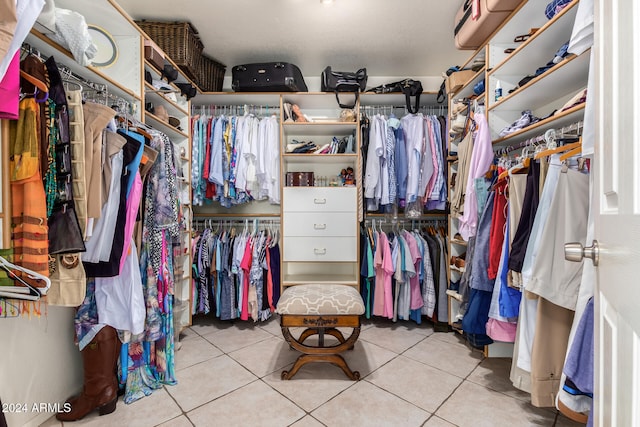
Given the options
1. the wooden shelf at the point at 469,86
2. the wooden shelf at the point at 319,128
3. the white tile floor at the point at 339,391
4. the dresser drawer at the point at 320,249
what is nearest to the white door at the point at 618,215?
the white tile floor at the point at 339,391

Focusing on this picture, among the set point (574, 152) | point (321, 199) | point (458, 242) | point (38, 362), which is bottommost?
point (38, 362)

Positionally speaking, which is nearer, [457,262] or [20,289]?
[20,289]

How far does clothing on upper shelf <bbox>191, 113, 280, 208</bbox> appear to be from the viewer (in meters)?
2.46

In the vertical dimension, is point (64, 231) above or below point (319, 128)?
below

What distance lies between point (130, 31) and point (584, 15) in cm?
224

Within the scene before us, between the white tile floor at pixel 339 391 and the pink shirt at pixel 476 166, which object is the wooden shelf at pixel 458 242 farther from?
the white tile floor at pixel 339 391

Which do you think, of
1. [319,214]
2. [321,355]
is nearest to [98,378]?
[321,355]

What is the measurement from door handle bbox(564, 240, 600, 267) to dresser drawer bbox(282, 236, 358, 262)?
6.14ft

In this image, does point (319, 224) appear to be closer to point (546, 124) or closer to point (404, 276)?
point (404, 276)

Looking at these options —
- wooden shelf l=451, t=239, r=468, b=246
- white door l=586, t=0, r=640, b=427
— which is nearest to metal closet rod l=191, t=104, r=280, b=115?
wooden shelf l=451, t=239, r=468, b=246

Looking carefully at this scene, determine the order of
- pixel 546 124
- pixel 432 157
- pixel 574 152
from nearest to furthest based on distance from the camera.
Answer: pixel 574 152 → pixel 546 124 → pixel 432 157

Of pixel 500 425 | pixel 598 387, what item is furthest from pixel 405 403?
Answer: pixel 598 387

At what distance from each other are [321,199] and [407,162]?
2.67 ft

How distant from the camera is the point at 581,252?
0.59m
